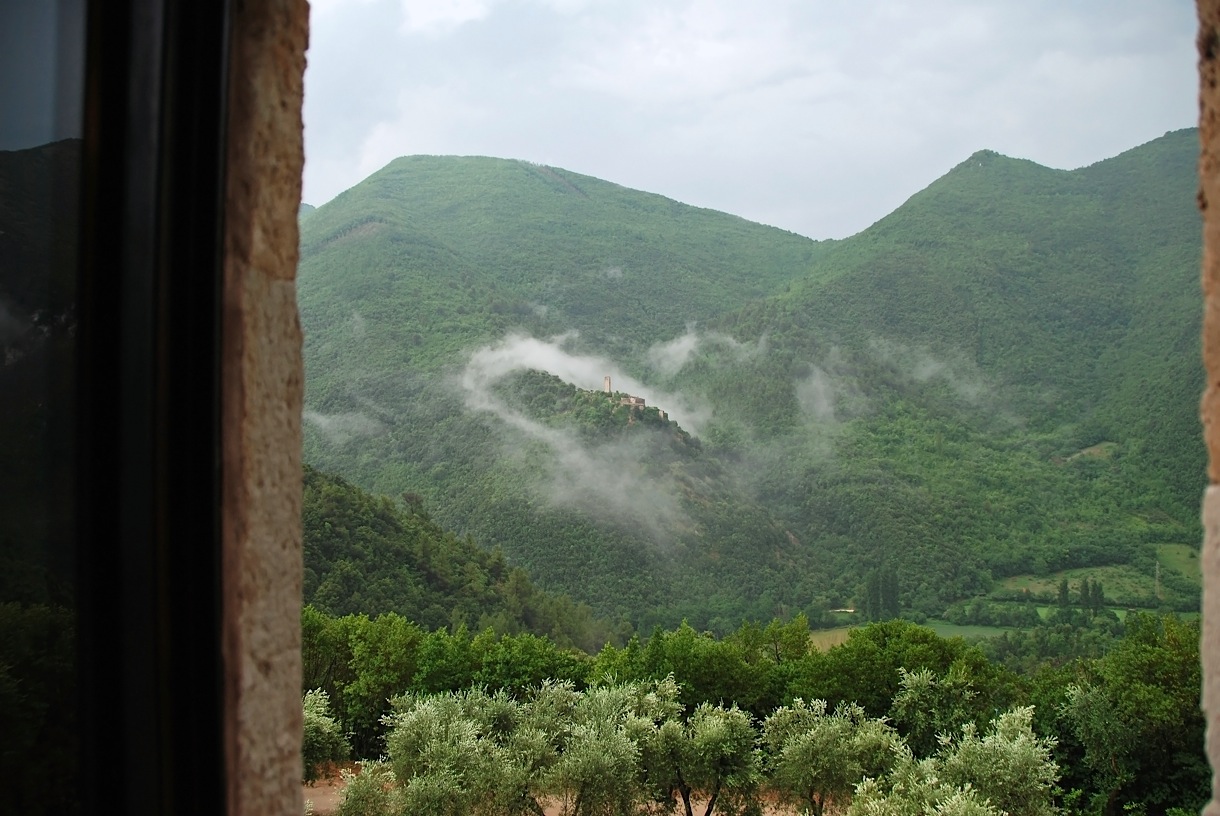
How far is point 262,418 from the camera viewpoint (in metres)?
1.47

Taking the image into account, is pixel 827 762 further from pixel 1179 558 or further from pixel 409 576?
pixel 1179 558

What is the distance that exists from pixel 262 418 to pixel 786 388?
91676 mm


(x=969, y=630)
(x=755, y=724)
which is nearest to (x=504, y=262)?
(x=969, y=630)

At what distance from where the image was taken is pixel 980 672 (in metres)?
25.5

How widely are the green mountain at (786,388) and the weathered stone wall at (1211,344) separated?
57.5 m

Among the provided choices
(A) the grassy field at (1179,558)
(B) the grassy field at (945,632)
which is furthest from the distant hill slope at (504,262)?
(A) the grassy field at (1179,558)

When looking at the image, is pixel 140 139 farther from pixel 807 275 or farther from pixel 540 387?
pixel 807 275

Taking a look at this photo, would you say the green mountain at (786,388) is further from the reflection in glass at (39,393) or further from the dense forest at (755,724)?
the reflection in glass at (39,393)

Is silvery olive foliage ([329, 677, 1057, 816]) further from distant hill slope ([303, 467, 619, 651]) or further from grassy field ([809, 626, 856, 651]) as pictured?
grassy field ([809, 626, 856, 651])

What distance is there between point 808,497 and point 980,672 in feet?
170

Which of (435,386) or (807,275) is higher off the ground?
(807,275)

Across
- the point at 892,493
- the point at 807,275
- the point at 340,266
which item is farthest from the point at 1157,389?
the point at 340,266

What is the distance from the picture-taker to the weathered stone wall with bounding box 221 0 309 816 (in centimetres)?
141

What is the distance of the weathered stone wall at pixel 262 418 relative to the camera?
1.41 meters
